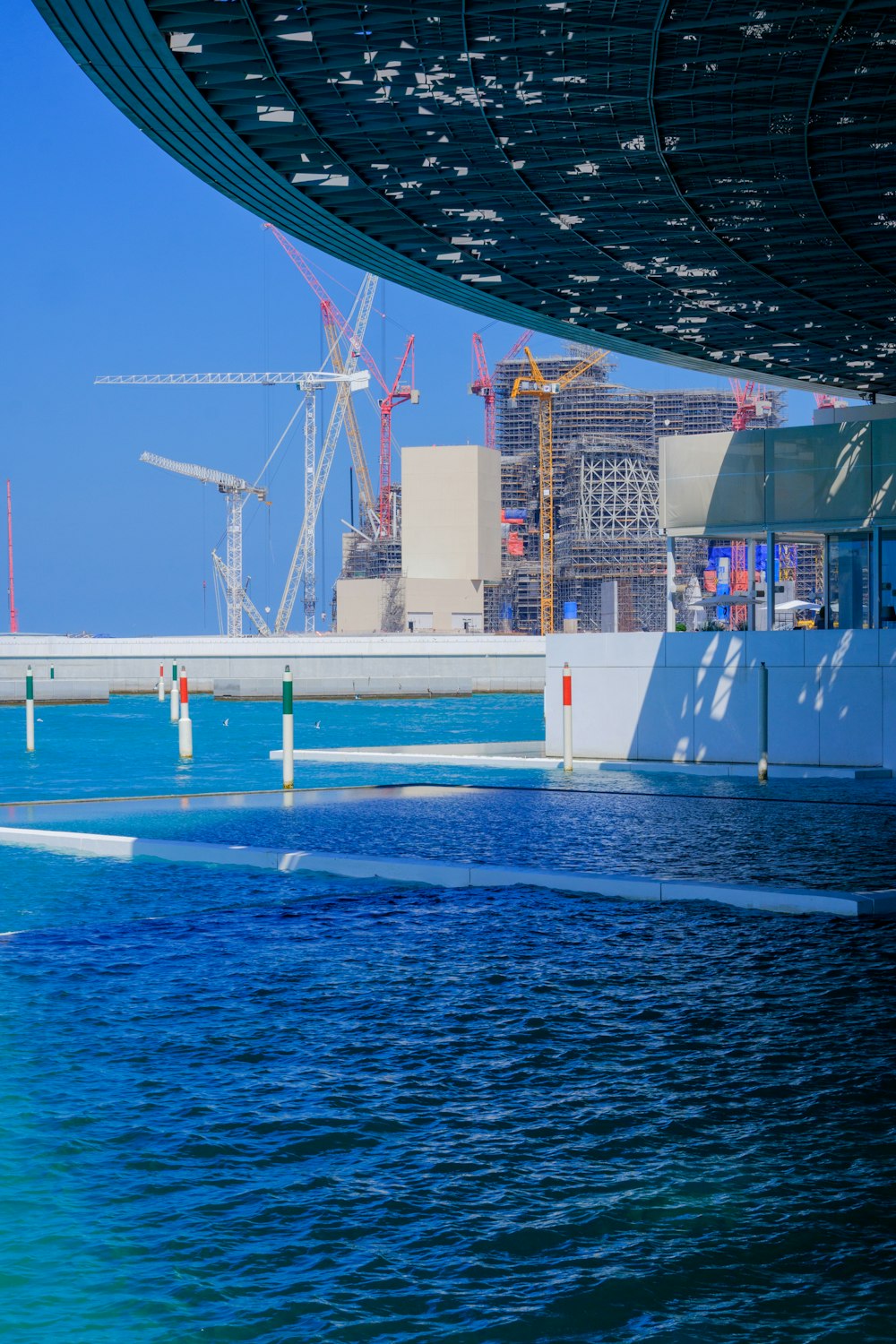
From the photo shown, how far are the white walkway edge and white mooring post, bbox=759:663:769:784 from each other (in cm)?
927

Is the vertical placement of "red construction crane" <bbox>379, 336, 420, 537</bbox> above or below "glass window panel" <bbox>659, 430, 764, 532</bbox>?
above

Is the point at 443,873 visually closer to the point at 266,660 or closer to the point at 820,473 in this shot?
the point at 820,473

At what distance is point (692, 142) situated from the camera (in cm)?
1912

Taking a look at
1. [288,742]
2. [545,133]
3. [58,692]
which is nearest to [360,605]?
[58,692]

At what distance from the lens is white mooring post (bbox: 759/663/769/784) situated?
20.4 meters

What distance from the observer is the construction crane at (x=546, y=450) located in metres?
144

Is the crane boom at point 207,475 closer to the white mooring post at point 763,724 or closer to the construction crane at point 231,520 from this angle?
the construction crane at point 231,520

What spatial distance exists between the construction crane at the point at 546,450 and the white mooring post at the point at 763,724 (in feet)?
396

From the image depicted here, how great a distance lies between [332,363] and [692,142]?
491 ft

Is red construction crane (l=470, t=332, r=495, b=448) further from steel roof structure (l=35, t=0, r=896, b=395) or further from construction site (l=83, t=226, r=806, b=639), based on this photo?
steel roof structure (l=35, t=0, r=896, b=395)

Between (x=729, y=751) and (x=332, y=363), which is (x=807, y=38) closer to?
(x=729, y=751)

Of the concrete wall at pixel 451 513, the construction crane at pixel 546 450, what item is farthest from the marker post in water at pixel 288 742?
the concrete wall at pixel 451 513

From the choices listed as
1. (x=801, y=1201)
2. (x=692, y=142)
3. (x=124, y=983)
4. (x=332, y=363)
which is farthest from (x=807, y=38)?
(x=332, y=363)

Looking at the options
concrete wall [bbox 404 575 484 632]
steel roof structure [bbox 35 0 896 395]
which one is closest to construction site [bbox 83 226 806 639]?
concrete wall [bbox 404 575 484 632]
